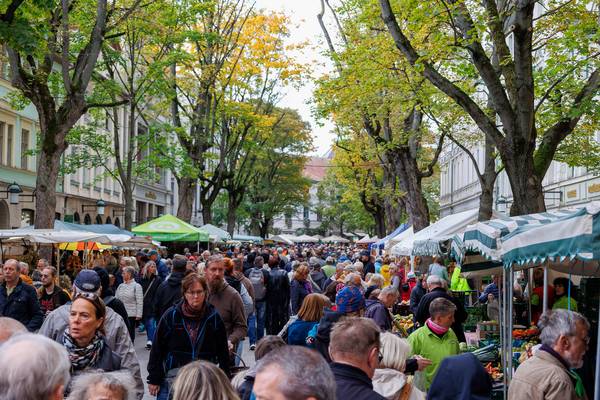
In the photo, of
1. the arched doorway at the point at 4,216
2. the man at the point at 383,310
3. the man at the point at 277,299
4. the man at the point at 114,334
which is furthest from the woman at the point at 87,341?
the arched doorway at the point at 4,216

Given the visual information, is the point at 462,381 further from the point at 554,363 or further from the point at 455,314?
the point at 455,314

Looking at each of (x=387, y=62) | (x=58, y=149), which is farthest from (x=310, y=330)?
(x=387, y=62)

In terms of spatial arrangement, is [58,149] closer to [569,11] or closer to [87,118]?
[569,11]

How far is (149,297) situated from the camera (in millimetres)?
13875

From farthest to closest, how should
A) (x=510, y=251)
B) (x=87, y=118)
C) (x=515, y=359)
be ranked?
(x=87, y=118), (x=515, y=359), (x=510, y=251)

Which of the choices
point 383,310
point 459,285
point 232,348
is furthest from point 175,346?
point 459,285

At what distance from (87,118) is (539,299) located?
33.1 meters

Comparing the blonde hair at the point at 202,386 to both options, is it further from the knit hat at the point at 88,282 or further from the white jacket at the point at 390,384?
the knit hat at the point at 88,282

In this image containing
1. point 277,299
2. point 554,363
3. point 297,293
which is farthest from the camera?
point 277,299

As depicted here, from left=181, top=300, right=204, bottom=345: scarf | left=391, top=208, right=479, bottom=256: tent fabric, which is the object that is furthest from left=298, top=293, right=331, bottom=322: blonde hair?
left=391, top=208, right=479, bottom=256: tent fabric

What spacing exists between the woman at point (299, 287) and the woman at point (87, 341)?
900 centimetres

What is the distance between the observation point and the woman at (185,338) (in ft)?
21.0

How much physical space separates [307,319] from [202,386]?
13.3ft

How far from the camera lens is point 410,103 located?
66.0ft
